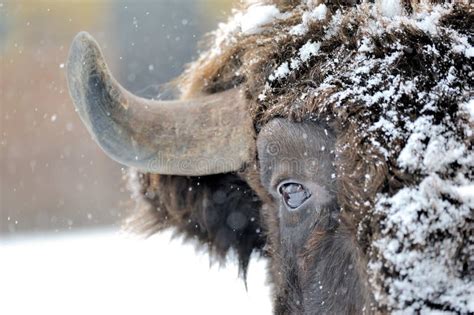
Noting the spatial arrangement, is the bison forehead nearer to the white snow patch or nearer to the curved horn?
the white snow patch

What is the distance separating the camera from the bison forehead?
2336mm

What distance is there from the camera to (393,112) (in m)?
2.60

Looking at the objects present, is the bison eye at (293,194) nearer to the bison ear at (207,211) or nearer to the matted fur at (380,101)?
the matted fur at (380,101)

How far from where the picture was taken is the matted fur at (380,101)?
236cm

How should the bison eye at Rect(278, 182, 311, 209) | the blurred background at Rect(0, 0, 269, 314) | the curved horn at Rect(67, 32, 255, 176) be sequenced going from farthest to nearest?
1. the blurred background at Rect(0, 0, 269, 314)
2. the curved horn at Rect(67, 32, 255, 176)
3. the bison eye at Rect(278, 182, 311, 209)

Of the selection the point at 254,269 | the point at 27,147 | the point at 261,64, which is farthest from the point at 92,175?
the point at 261,64

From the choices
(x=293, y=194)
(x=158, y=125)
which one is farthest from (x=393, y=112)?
(x=158, y=125)

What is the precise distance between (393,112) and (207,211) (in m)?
1.57

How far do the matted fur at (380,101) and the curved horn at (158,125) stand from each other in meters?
0.15

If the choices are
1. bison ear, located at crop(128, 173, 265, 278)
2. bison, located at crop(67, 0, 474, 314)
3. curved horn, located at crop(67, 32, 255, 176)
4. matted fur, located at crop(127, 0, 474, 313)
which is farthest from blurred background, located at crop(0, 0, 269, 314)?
matted fur, located at crop(127, 0, 474, 313)

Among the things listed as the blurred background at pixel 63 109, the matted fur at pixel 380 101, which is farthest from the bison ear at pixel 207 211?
the blurred background at pixel 63 109

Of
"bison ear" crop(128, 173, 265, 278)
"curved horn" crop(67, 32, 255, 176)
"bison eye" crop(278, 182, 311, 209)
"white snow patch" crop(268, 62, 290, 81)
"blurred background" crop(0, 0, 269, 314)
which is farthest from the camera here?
"blurred background" crop(0, 0, 269, 314)

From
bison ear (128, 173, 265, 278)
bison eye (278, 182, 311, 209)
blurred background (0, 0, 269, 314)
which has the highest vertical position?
blurred background (0, 0, 269, 314)

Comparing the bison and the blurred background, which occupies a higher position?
the blurred background
